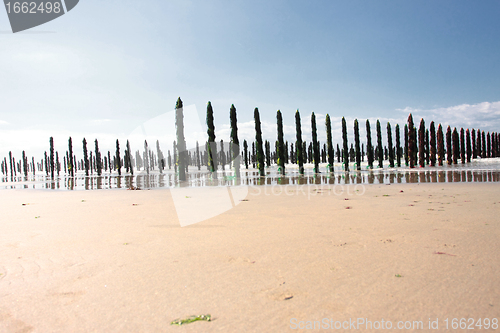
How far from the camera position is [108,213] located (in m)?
7.54

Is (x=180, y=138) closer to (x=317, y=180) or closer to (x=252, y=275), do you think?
(x=317, y=180)

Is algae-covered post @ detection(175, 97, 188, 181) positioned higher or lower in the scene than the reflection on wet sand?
higher

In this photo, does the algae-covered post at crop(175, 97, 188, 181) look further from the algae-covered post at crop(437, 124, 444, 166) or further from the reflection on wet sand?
the algae-covered post at crop(437, 124, 444, 166)

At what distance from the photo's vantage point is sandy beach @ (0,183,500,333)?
221cm

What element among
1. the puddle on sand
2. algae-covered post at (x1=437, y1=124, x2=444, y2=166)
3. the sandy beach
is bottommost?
the puddle on sand

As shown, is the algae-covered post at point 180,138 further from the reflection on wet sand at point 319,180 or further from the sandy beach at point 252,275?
the sandy beach at point 252,275

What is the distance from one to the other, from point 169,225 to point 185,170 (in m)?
24.8

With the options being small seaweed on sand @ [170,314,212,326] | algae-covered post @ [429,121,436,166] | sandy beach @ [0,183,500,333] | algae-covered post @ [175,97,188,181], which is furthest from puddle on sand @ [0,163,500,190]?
small seaweed on sand @ [170,314,212,326]

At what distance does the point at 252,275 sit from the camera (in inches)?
118

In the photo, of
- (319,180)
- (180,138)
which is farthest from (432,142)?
(180,138)

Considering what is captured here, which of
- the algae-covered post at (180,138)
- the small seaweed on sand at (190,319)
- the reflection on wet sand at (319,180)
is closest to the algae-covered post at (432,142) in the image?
the reflection on wet sand at (319,180)

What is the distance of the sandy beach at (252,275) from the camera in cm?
221

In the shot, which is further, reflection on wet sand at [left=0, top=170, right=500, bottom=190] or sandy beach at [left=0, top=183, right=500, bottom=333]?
reflection on wet sand at [left=0, top=170, right=500, bottom=190]

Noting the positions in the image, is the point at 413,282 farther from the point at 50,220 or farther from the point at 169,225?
the point at 50,220
